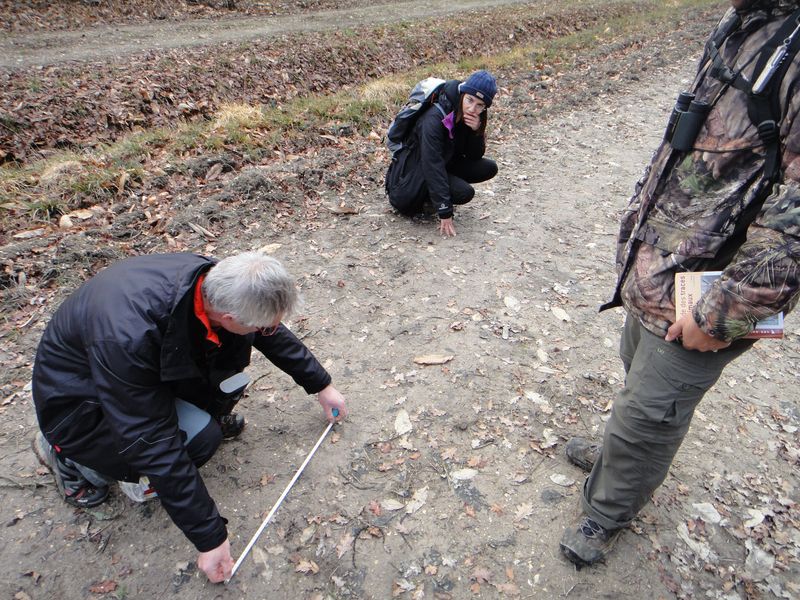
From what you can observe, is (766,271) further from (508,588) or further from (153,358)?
(153,358)

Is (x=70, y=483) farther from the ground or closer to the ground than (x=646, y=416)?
closer to the ground

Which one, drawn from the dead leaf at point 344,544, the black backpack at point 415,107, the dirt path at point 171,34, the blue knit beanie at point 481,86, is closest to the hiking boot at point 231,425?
the dead leaf at point 344,544

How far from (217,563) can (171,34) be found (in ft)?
48.8

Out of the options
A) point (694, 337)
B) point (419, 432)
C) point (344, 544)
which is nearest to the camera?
point (694, 337)

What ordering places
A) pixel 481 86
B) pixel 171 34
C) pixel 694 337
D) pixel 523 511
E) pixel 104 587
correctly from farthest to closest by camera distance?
pixel 171 34, pixel 481 86, pixel 523 511, pixel 104 587, pixel 694 337

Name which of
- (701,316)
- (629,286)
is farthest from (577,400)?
(701,316)

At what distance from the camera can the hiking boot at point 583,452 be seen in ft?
10.00

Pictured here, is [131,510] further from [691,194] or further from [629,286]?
[691,194]

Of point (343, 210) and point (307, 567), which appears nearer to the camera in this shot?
point (307, 567)

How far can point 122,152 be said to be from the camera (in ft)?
21.9

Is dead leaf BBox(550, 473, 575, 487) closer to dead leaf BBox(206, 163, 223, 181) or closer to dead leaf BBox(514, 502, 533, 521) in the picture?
dead leaf BBox(514, 502, 533, 521)

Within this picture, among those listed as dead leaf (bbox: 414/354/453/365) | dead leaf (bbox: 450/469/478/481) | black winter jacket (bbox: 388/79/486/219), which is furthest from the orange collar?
black winter jacket (bbox: 388/79/486/219)

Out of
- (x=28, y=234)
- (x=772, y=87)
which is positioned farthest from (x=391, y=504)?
(x=28, y=234)

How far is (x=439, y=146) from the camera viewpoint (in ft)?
16.5
